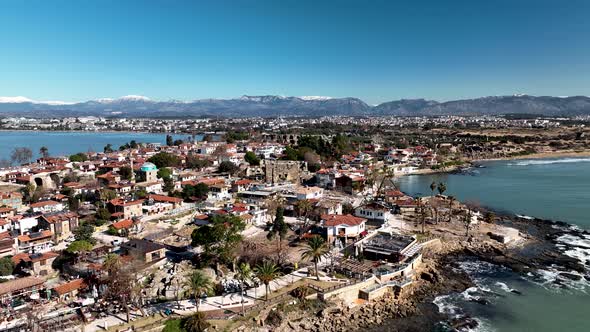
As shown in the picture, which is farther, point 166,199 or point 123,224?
point 166,199

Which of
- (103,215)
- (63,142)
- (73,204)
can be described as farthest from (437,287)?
(63,142)

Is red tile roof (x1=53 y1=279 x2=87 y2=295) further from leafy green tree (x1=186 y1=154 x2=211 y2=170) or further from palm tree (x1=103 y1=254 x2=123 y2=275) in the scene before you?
leafy green tree (x1=186 y1=154 x2=211 y2=170)

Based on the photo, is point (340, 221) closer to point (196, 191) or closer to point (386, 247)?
point (386, 247)

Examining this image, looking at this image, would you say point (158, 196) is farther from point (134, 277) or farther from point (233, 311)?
point (233, 311)

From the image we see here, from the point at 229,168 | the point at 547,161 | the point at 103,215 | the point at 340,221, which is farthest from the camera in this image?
the point at 547,161

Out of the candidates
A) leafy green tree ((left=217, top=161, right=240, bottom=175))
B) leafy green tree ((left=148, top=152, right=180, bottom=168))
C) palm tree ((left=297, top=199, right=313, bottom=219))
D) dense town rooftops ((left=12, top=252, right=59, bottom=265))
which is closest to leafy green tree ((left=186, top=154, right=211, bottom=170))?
leafy green tree ((left=148, top=152, right=180, bottom=168))

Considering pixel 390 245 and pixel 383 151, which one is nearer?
pixel 390 245

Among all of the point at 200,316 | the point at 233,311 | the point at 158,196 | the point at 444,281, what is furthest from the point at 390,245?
the point at 158,196
